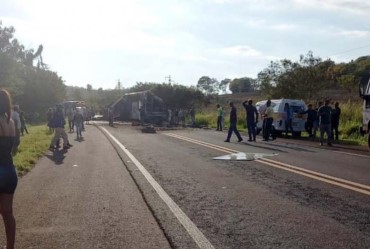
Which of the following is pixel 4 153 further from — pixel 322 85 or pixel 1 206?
pixel 322 85

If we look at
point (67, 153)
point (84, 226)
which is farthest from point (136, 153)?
point (84, 226)

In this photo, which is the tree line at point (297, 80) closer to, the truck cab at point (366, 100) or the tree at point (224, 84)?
the truck cab at point (366, 100)

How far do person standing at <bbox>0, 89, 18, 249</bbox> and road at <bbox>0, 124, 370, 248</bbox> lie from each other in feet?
2.11

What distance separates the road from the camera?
7.01 m

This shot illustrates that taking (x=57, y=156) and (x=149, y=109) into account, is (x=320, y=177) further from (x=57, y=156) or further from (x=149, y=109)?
(x=149, y=109)

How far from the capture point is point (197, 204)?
9.27 meters

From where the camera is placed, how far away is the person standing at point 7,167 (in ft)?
19.9

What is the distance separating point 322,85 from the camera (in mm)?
45406

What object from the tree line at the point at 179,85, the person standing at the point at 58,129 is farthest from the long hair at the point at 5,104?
the tree line at the point at 179,85

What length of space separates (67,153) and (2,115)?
13.5 metres

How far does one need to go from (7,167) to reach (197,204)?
389cm

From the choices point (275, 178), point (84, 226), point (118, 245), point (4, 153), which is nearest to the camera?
point (4, 153)

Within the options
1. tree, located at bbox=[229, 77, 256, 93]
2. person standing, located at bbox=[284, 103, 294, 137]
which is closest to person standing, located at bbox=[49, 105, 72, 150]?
person standing, located at bbox=[284, 103, 294, 137]

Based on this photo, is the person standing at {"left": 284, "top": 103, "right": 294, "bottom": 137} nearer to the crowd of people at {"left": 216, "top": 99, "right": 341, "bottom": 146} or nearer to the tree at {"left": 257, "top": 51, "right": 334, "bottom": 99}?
the crowd of people at {"left": 216, "top": 99, "right": 341, "bottom": 146}
